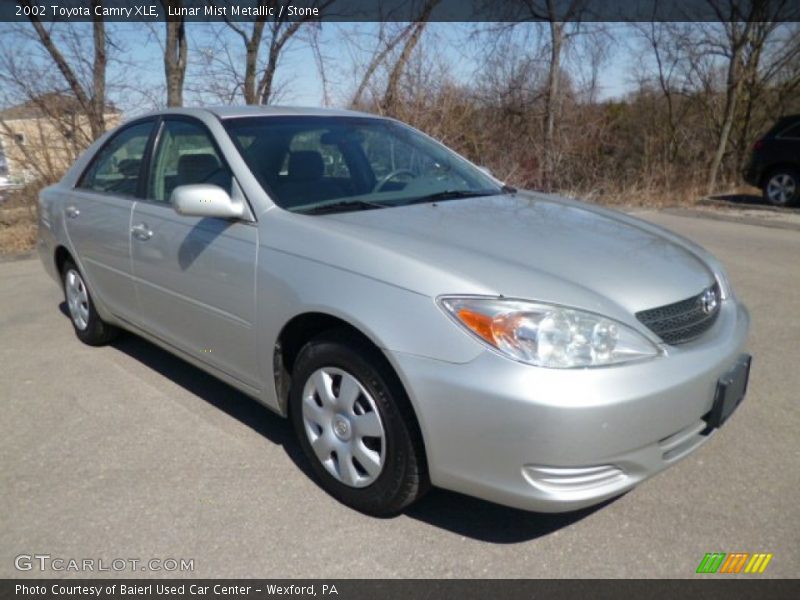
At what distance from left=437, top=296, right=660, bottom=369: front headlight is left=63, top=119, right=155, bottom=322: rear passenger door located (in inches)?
94.3

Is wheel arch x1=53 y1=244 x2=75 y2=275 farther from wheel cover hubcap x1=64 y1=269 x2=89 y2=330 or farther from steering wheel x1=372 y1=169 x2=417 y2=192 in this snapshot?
steering wheel x1=372 y1=169 x2=417 y2=192

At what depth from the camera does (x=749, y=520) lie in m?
2.45

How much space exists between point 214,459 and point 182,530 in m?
0.54

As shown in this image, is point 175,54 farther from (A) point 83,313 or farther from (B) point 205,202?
(B) point 205,202

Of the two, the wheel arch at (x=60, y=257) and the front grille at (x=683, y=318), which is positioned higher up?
the front grille at (x=683, y=318)

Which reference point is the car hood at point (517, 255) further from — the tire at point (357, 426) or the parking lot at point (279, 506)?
the parking lot at point (279, 506)

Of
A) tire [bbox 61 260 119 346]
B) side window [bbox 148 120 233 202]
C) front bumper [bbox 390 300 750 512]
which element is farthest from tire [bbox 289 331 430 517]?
tire [bbox 61 260 119 346]

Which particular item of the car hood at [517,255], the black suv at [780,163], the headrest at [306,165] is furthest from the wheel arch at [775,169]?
the headrest at [306,165]

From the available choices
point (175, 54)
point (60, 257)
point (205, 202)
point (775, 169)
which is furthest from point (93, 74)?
point (775, 169)

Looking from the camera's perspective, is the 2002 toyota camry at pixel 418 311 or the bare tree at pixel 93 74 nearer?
the 2002 toyota camry at pixel 418 311

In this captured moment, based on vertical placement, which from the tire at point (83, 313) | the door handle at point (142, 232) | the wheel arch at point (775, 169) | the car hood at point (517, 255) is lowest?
the tire at point (83, 313)

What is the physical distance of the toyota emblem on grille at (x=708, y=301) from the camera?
252 centimetres

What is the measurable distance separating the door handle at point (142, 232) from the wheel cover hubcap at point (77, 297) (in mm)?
1093

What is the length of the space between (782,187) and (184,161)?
11.1 meters
